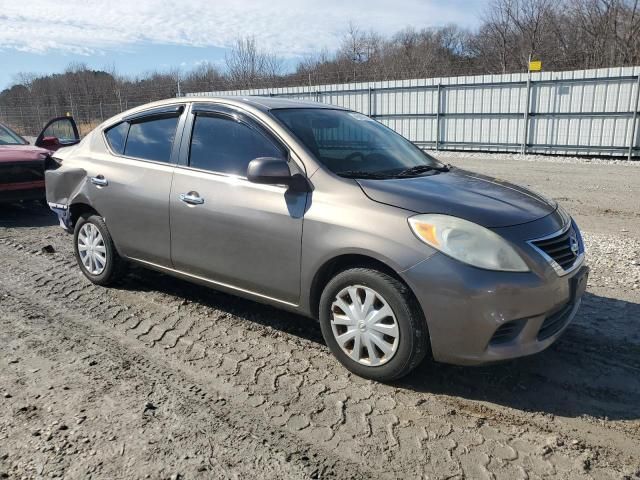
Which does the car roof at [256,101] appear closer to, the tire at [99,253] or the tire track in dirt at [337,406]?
the tire at [99,253]

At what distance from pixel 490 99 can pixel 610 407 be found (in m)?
16.1

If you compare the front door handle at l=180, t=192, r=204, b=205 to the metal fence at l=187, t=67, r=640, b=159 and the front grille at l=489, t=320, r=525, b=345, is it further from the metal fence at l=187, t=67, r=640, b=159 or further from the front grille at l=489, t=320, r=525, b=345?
the metal fence at l=187, t=67, r=640, b=159

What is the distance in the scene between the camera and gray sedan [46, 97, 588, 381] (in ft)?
9.58

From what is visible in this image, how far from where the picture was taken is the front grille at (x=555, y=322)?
121 inches

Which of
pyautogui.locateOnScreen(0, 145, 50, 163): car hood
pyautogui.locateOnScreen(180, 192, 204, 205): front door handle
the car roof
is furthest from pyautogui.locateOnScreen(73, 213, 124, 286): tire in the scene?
pyautogui.locateOnScreen(0, 145, 50, 163): car hood

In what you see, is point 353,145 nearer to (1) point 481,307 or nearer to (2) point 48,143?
(1) point 481,307

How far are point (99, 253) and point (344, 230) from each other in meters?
2.82

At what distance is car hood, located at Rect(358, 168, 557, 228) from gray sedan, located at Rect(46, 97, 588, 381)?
0.04 ft

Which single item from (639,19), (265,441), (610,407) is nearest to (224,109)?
(265,441)

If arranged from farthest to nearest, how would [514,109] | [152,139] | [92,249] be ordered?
[514,109] → [92,249] → [152,139]

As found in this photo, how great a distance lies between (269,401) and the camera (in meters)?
3.07

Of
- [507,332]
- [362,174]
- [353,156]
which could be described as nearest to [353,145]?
[353,156]

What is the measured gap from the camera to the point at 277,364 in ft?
11.5

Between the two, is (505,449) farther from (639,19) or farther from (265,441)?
(639,19)
